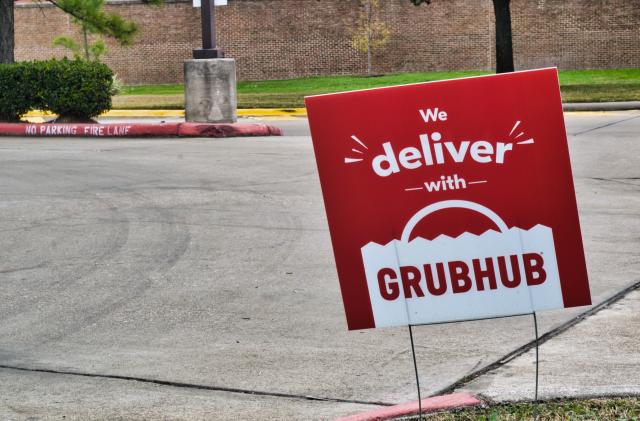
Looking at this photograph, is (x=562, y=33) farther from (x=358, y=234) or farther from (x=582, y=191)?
(x=358, y=234)

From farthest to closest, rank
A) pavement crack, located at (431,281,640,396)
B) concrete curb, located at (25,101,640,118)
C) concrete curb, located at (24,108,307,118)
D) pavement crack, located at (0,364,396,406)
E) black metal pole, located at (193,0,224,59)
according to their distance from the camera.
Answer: concrete curb, located at (24,108,307,118)
concrete curb, located at (25,101,640,118)
black metal pole, located at (193,0,224,59)
pavement crack, located at (431,281,640,396)
pavement crack, located at (0,364,396,406)

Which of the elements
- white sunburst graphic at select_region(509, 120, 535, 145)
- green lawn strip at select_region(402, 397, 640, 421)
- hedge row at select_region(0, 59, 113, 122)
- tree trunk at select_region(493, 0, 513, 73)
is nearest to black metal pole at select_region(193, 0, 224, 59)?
hedge row at select_region(0, 59, 113, 122)

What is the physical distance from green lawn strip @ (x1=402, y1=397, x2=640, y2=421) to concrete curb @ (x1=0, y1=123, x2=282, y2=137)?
1355 cm

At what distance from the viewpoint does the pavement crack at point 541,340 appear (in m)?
5.61

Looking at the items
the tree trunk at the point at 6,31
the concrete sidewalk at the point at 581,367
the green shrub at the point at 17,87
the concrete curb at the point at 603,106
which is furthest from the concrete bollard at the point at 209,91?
the concrete sidewalk at the point at 581,367

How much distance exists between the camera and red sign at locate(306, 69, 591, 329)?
4.57 meters

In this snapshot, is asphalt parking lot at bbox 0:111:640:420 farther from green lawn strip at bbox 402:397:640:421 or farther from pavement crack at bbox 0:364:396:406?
green lawn strip at bbox 402:397:640:421

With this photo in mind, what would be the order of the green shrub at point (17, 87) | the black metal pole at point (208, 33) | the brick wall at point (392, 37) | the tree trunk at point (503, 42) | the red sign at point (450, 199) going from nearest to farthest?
A: the red sign at point (450, 199)
the black metal pole at point (208, 33)
the green shrub at point (17, 87)
the tree trunk at point (503, 42)
the brick wall at point (392, 37)

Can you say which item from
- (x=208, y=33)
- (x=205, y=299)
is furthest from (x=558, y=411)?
(x=208, y=33)

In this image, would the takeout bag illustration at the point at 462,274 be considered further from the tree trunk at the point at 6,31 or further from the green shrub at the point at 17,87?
the tree trunk at the point at 6,31

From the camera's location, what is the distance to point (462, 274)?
182 inches

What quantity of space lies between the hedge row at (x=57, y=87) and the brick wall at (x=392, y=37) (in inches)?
1042

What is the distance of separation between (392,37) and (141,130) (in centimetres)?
2796

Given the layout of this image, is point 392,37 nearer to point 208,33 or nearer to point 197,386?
point 208,33
